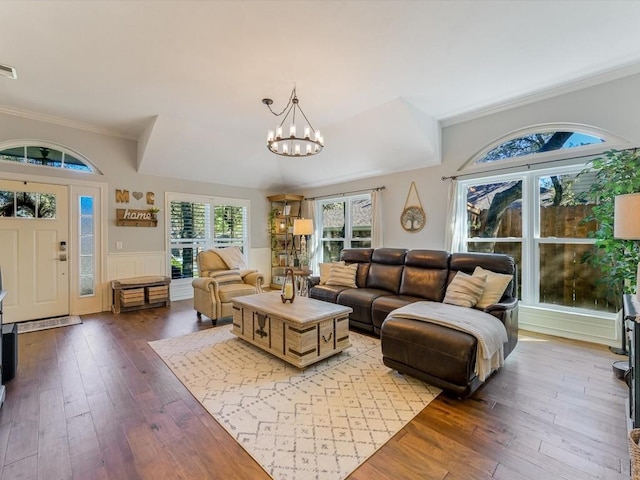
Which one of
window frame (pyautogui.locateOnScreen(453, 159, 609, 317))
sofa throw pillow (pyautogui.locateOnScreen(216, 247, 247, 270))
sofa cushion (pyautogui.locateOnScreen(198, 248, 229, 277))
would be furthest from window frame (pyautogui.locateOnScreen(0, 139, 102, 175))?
window frame (pyautogui.locateOnScreen(453, 159, 609, 317))

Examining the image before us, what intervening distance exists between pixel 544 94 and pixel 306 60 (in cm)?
305

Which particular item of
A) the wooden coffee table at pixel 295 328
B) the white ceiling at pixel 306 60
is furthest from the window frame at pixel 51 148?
the wooden coffee table at pixel 295 328

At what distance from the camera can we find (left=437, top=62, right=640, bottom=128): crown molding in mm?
3094

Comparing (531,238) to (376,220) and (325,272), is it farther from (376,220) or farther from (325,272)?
(325,272)

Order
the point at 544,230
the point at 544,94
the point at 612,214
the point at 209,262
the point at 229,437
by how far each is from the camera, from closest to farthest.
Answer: the point at 229,437
the point at 612,214
the point at 544,94
the point at 544,230
the point at 209,262

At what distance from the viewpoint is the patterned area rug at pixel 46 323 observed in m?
3.91

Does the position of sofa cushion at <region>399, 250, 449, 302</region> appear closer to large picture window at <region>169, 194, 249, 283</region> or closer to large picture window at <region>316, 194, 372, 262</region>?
large picture window at <region>316, 194, 372, 262</region>

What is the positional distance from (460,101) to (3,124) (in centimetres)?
644

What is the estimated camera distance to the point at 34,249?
430 cm

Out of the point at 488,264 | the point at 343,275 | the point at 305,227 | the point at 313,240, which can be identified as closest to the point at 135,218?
the point at 305,227

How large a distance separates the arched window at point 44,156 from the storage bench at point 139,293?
2006 mm

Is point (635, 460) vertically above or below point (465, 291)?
below

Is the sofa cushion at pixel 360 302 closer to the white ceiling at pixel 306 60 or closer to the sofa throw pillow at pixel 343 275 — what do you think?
the sofa throw pillow at pixel 343 275

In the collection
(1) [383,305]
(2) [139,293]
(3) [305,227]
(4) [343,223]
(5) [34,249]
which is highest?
(4) [343,223]
